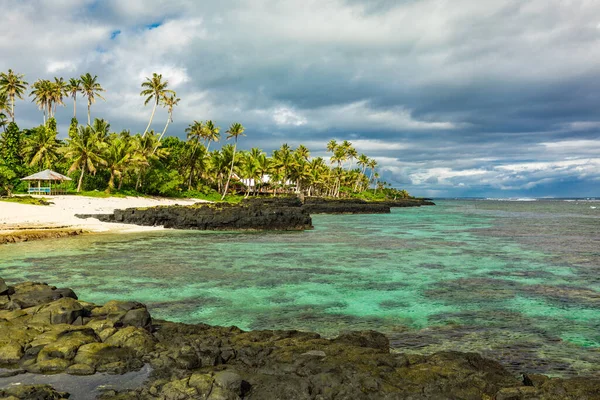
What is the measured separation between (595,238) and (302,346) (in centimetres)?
3895

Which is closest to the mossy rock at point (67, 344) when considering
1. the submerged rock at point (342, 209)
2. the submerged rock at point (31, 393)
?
the submerged rock at point (31, 393)

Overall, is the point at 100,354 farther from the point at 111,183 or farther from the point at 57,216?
the point at 111,183

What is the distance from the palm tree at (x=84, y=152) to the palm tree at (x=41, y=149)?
758cm

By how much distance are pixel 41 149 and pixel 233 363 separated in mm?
70992

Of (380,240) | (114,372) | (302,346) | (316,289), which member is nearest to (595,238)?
(380,240)

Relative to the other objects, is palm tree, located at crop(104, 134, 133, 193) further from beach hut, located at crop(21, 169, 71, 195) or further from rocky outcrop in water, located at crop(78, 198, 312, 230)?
rocky outcrop in water, located at crop(78, 198, 312, 230)

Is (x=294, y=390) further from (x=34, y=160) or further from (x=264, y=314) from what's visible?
(x=34, y=160)

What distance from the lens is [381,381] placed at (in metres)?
5.90

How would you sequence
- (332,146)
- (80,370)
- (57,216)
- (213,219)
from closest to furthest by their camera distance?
(80,370), (57,216), (213,219), (332,146)

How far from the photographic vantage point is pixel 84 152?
194 ft

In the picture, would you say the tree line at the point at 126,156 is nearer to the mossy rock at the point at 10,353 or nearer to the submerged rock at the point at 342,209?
the submerged rock at the point at 342,209

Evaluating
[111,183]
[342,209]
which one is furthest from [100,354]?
[342,209]

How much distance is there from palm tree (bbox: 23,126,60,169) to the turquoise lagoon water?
45.9 metres

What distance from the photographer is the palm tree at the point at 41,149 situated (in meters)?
65.7
